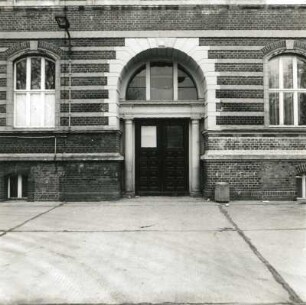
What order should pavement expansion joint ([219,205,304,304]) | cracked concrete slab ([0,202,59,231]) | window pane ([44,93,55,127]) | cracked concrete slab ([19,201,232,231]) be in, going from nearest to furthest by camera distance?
1. pavement expansion joint ([219,205,304,304])
2. cracked concrete slab ([19,201,232,231])
3. cracked concrete slab ([0,202,59,231])
4. window pane ([44,93,55,127])

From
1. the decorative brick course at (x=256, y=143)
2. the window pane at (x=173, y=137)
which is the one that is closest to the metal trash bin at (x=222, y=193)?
the decorative brick course at (x=256, y=143)

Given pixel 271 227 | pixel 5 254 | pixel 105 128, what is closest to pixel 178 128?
pixel 105 128

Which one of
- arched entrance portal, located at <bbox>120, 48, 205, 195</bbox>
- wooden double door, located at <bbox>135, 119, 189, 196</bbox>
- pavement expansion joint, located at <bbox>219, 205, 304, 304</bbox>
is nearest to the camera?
pavement expansion joint, located at <bbox>219, 205, 304, 304</bbox>

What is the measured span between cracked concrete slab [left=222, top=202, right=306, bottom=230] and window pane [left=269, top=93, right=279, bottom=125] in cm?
281

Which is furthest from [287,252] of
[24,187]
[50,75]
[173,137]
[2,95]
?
[2,95]

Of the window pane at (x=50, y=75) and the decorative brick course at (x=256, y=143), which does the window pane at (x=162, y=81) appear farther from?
the window pane at (x=50, y=75)

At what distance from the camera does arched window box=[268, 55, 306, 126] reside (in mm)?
11172

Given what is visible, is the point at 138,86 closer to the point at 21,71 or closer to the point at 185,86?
the point at 185,86

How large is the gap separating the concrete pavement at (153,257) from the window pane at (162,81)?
489 centimetres

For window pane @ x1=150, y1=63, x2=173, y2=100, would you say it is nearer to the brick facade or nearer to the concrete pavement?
the brick facade

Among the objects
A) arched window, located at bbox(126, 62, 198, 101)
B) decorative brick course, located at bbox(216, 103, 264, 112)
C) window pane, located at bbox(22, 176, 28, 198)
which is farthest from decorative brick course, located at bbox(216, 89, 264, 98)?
window pane, located at bbox(22, 176, 28, 198)

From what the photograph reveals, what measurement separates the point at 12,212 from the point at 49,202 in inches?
73.3

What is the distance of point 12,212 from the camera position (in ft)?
29.2

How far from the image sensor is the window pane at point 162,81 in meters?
12.0
